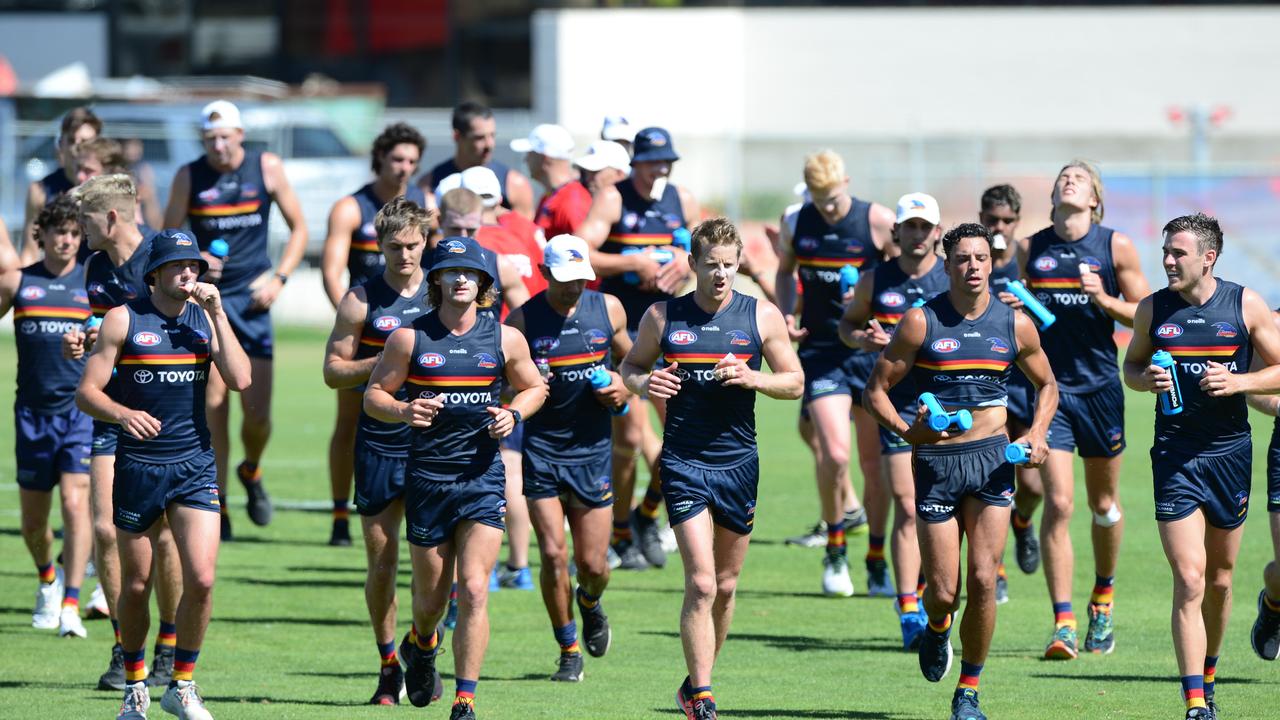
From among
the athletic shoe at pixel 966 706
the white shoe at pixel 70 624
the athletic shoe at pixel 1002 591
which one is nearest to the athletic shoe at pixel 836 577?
the athletic shoe at pixel 1002 591

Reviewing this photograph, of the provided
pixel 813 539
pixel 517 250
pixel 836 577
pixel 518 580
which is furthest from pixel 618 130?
pixel 836 577

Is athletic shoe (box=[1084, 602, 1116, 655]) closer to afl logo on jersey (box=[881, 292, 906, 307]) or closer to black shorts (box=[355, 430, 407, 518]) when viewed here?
afl logo on jersey (box=[881, 292, 906, 307])

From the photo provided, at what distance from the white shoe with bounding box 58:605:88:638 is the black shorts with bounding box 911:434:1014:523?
4.96m

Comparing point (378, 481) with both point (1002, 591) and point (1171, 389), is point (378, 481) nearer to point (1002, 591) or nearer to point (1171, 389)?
point (1171, 389)

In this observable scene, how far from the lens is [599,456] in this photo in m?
10.1

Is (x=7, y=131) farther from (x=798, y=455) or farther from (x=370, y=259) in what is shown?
(x=370, y=259)

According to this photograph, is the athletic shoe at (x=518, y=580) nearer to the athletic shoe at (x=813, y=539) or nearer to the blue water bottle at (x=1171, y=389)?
the athletic shoe at (x=813, y=539)

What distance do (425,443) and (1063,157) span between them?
30.1m

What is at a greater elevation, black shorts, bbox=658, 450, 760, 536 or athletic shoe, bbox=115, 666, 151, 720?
black shorts, bbox=658, 450, 760, 536

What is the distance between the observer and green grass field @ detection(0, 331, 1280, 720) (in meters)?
9.23

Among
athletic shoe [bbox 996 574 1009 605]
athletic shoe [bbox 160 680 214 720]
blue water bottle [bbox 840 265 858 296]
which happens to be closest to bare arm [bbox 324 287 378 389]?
athletic shoe [bbox 160 680 214 720]

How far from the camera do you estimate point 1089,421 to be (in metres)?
10.8

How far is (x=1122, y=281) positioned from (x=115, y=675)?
18.9ft

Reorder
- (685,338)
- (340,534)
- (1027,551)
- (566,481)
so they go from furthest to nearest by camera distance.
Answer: (340,534)
(1027,551)
(566,481)
(685,338)
